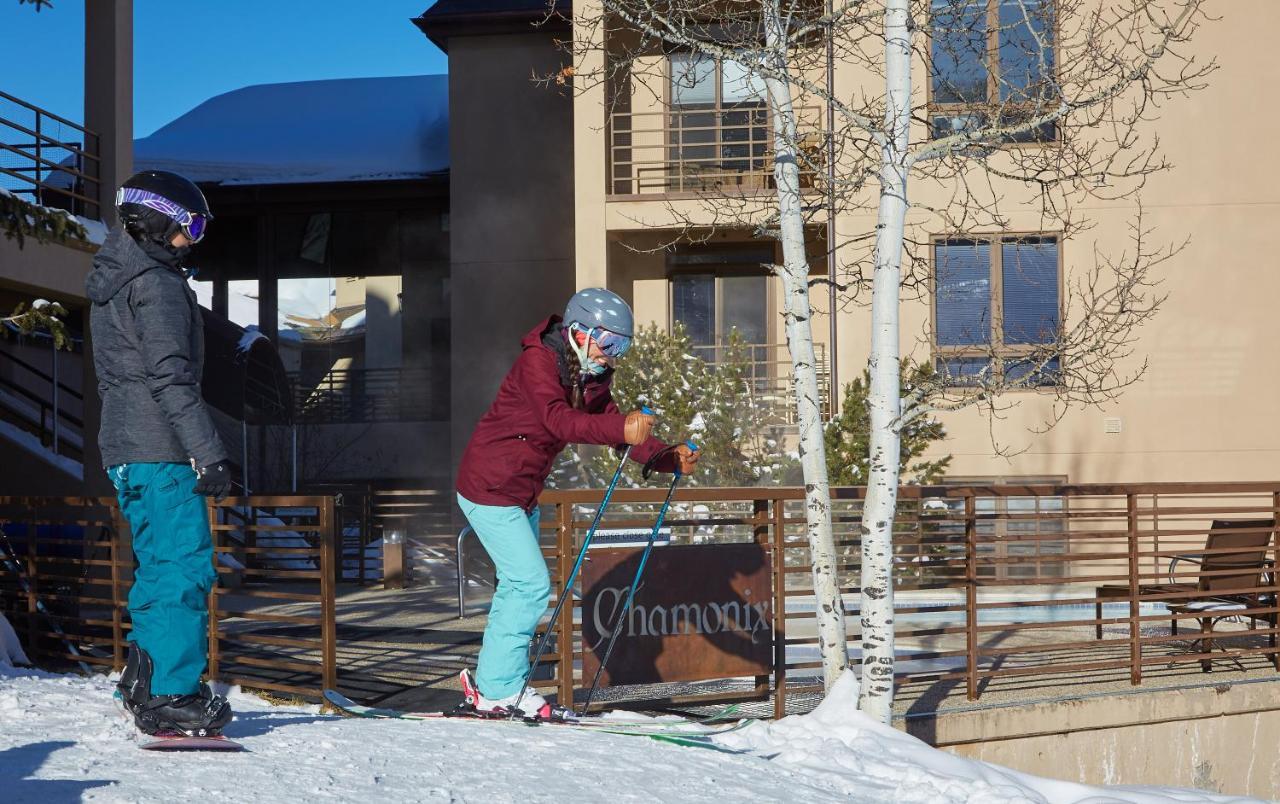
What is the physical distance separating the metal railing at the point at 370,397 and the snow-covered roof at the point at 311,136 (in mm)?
4108

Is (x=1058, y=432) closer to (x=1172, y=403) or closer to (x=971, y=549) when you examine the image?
(x=1172, y=403)

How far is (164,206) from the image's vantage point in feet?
17.2

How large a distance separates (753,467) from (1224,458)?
6239 mm

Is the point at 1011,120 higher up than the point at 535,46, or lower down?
lower down

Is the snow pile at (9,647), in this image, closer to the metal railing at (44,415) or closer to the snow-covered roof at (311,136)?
the metal railing at (44,415)

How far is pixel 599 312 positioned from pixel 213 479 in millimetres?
1908

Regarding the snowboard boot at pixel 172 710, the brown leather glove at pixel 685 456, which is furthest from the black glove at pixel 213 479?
the brown leather glove at pixel 685 456

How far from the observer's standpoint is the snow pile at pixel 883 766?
5859 millimetres

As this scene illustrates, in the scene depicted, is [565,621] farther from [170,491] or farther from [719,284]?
[719,284]

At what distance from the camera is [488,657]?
6.34 metres

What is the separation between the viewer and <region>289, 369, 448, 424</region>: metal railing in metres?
27.2

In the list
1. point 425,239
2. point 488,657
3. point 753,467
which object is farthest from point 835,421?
point 425,239

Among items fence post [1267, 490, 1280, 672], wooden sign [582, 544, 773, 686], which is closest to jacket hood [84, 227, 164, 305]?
wooden sign [582, 544, 773, 686]

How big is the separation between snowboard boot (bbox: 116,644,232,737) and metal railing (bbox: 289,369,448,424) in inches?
849
